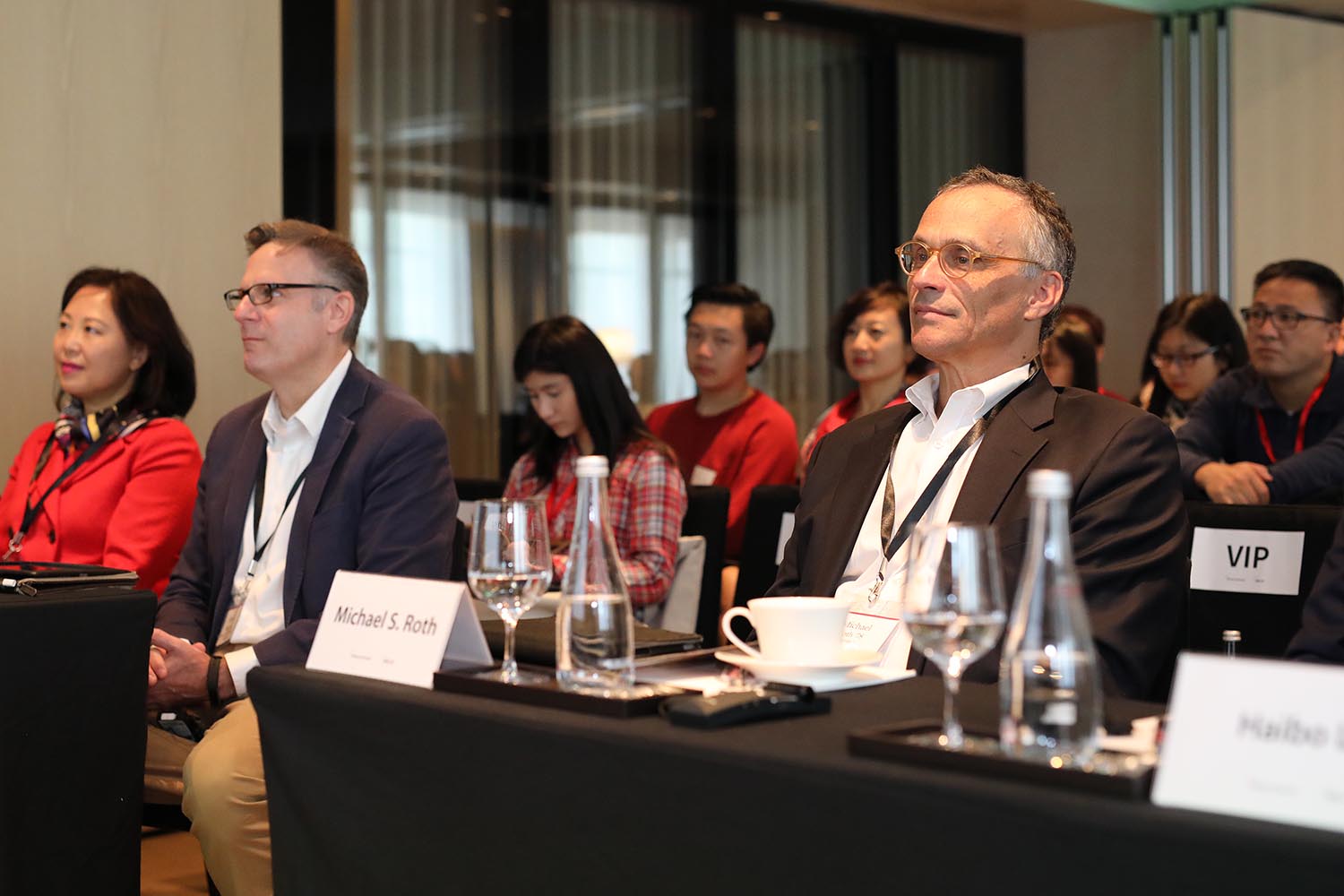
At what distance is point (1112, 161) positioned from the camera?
279 inches

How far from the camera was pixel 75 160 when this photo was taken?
13.9 ft

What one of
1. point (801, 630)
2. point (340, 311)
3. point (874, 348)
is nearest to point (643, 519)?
point (340, 311)

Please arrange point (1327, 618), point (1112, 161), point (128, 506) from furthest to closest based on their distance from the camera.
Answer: point (1112, 161) < point (128, 506) < point (1327, 618)

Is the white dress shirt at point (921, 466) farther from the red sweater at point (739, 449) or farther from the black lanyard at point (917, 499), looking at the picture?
the red sweater at point (739, 449)

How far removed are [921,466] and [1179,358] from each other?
279 cm

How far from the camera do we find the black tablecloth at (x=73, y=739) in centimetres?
220

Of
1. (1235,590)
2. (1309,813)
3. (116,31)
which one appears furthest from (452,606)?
(116,31)

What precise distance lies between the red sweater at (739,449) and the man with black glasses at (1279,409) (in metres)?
1.21

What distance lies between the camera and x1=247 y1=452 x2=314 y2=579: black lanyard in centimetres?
269

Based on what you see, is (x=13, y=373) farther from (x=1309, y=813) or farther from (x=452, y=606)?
(x=1309, y=813)

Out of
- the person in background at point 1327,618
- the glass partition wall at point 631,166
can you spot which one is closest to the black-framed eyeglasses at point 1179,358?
the glass partition wall at point 631,166

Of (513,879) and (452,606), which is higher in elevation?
(452,606)

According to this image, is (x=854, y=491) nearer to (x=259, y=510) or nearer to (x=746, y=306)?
(x=259, y=510)

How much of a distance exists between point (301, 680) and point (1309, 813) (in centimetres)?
106
